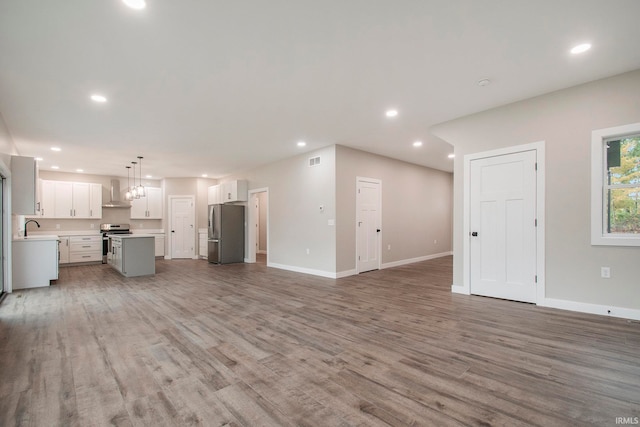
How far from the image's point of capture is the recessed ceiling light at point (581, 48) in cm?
269

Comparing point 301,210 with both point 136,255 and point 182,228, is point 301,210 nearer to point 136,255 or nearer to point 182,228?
point 136,255

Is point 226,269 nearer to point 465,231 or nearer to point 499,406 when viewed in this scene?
point 465,231

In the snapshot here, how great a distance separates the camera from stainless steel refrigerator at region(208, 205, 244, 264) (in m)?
8.23

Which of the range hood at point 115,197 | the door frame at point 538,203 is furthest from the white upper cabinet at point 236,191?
the door frame at point 538,203

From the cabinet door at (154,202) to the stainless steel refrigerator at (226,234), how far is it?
2.65m

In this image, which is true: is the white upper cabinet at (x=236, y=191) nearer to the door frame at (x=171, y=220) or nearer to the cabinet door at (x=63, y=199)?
the door frame at (x=171, y=220)

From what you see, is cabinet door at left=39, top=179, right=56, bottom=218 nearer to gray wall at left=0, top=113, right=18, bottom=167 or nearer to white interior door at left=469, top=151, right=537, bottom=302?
gray wall at left=0, top=113, right=18, bottom=167

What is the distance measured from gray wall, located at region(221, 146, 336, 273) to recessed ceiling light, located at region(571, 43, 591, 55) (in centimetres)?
388

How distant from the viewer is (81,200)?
28.5ft

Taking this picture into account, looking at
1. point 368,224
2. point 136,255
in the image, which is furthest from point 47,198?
point 368,224

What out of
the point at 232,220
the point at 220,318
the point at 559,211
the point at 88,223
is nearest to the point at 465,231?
the point at 559,211

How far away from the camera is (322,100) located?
3848 mm

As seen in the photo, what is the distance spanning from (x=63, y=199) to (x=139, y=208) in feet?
6.31

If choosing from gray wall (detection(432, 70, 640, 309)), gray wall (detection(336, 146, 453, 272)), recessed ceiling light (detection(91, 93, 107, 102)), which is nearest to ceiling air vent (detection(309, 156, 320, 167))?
gray wall (detection(336, 146, 453, 272))
